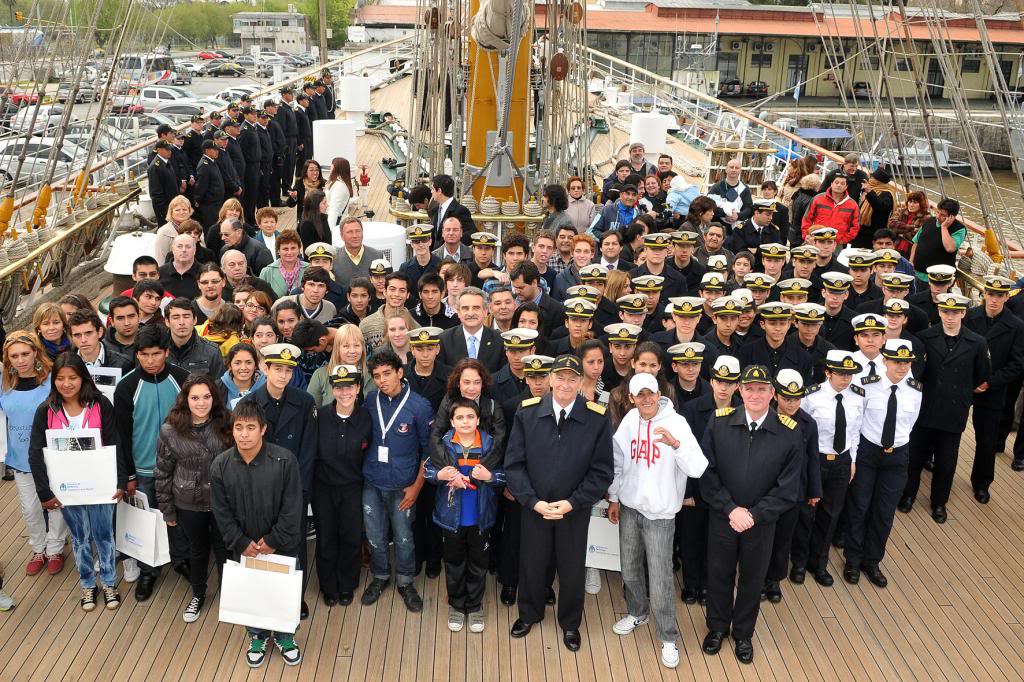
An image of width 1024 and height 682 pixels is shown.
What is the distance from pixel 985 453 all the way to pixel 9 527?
6.13 meters

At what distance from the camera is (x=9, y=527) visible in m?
5.67

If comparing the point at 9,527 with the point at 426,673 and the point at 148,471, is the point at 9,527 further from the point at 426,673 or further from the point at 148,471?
the point at 426,673

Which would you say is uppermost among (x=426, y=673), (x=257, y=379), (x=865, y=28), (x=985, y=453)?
(x=865, y=28)

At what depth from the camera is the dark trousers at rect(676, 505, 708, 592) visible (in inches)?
196

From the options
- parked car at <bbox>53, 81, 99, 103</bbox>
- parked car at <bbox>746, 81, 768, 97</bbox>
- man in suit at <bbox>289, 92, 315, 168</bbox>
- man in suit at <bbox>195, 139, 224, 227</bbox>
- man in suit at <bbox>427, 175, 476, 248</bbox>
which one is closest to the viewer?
man in suit at <bbox>427, 175, 476, 248</bbox>

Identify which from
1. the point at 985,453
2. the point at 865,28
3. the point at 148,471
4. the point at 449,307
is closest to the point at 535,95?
the point at 449,307

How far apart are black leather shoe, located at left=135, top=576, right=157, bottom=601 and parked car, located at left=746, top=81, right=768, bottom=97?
4000 centimetres

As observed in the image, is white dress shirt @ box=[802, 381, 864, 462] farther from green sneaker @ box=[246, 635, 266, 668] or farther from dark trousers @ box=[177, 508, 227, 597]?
dark trousers @ box=[177, 508, 227, 597]

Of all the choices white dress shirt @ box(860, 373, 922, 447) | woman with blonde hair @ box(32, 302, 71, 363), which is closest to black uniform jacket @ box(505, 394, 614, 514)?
white dress shirt @ box(860, 373, 922, 447)

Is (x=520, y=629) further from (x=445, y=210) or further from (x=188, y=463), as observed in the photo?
(x=445, y=210)

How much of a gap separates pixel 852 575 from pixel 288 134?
1019cm

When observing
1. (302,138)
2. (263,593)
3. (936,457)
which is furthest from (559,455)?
(302,138)

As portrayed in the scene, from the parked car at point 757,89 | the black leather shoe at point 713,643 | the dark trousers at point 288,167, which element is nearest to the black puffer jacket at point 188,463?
the black leather shoe at point 713,643

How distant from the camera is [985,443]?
629cm
